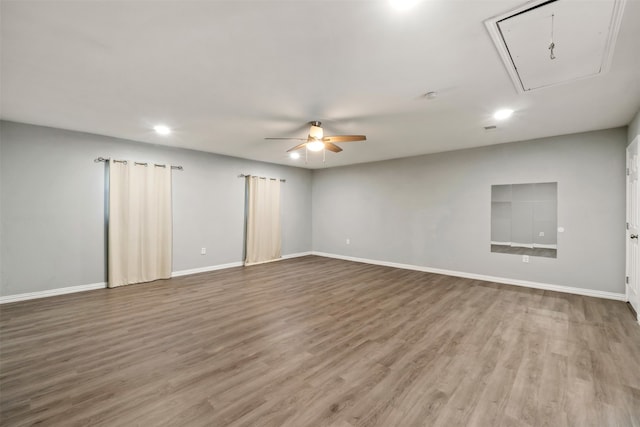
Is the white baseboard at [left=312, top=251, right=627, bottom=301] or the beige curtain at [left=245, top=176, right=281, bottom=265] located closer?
the white baseboard at [left=312, top=251, right=627, bottom=301]

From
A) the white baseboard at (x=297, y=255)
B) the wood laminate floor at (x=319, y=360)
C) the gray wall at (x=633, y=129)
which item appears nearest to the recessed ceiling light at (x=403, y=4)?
the wood laminate floor at (x=319, y=360)

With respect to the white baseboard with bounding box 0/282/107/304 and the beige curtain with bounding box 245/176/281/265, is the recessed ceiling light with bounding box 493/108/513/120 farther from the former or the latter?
the white baseboard with bounding box 0/282/107/304

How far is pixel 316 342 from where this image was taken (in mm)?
2748

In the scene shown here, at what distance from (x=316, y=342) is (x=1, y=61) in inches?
144

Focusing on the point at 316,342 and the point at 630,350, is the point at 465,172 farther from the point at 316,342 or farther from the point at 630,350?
the point at 316,342

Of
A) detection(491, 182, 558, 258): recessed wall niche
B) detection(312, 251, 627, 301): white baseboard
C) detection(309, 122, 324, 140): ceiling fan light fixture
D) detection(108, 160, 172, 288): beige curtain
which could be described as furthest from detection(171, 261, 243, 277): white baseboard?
detection(491, 182, 558, 258): recessed wall niche

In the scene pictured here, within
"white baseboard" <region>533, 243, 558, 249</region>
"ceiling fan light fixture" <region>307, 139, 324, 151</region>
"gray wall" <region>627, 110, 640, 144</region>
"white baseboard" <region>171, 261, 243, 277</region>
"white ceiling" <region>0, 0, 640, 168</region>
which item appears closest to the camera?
"white ceiling" <region>0, 0, 640, 168</region>

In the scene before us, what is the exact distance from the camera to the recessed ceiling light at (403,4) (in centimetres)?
158

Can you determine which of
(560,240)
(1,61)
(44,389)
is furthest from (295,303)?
(560,240)

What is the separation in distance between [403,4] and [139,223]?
520cm

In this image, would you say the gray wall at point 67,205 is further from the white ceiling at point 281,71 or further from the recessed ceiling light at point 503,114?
the recessed ceiling light at point 503,114

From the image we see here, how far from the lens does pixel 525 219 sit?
4.86m

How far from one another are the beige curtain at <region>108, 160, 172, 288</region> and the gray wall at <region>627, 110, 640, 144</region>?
7048 mm

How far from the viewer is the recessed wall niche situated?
15.0 ft
